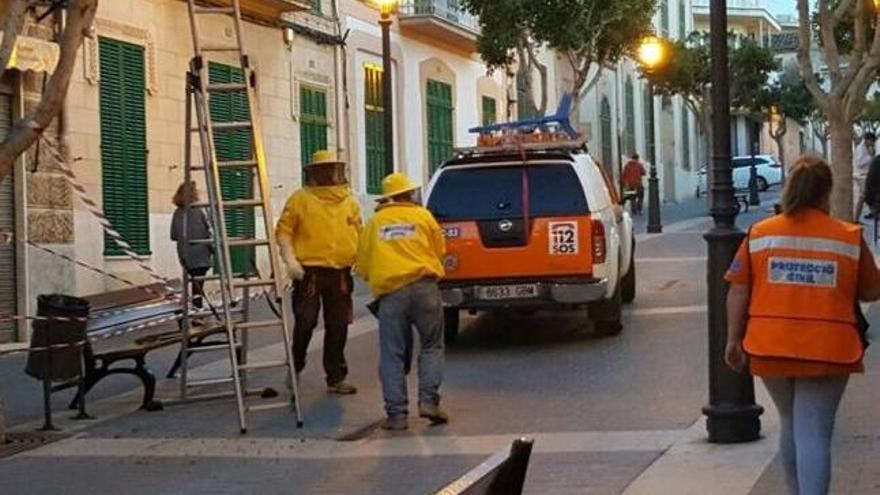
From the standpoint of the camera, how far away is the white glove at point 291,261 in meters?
11.4

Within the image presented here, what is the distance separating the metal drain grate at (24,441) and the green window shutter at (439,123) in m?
20.5

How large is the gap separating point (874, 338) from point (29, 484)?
8.41 meters

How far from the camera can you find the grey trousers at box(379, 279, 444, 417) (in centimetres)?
1034

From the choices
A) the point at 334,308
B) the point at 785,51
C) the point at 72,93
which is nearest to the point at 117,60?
the point at 72,93

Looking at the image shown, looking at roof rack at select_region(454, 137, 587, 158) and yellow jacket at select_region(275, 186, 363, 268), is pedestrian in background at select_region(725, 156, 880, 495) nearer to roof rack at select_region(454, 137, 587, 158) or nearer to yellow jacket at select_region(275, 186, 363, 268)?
yellow jacket at select_region(275, 186, 363, 268)

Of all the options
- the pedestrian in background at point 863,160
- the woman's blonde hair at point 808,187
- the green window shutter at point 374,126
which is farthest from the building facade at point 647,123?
the woman's blonde hair at point 808,187

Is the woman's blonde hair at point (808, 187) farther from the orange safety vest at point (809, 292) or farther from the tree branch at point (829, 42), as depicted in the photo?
the tree branch at point (829, 42)

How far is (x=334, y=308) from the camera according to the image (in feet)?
38.9

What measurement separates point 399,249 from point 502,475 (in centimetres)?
650

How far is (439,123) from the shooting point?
1256 inches

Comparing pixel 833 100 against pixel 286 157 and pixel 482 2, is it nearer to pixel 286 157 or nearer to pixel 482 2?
pixel 286 157

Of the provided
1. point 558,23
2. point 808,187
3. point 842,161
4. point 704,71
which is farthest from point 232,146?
point 704,71

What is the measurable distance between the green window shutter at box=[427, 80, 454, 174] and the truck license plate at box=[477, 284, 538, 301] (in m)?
16.4

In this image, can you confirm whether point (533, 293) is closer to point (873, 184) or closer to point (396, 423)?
point (396, 423)
